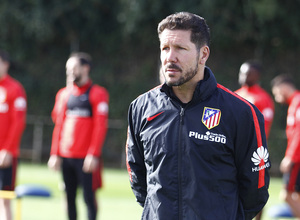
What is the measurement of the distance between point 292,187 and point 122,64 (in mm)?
15450

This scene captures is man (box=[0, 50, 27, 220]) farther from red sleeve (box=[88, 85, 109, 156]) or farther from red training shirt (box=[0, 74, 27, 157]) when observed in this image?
red sleeve (box=[88, 85, 109, 156])

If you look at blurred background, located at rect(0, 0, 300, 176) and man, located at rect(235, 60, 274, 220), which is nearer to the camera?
man, located at rect(235, 60, 274, 220)

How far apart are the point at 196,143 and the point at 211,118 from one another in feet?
0.59

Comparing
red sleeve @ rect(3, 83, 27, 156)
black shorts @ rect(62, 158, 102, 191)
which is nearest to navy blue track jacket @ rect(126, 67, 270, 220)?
black shorts @ rect(62, 158, 102, 191)

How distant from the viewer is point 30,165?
20766 mm

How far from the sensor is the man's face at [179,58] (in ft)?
11.6

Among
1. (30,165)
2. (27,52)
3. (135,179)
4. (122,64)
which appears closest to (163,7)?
(122,64)

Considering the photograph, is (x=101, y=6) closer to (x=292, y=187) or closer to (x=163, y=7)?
(x=163, y=7)

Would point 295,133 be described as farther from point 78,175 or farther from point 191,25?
Answer: point 191,25

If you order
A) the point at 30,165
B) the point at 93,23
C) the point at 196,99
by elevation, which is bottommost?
the point at 30,165

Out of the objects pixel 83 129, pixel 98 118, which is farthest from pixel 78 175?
pixel 98 118

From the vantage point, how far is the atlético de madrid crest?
355 cm

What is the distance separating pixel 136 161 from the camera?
153 inches

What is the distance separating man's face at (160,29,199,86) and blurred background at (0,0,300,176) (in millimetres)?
17038
